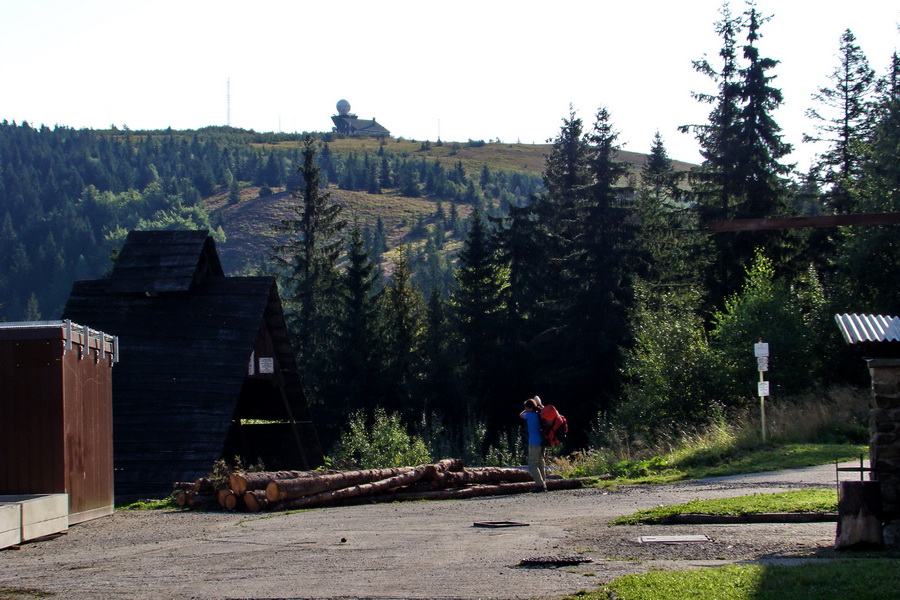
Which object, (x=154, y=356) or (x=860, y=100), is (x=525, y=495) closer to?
(x=154, y=356)

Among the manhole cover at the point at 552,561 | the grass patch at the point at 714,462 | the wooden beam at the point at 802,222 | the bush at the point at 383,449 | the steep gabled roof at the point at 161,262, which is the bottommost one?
the bush at the point at 383,449

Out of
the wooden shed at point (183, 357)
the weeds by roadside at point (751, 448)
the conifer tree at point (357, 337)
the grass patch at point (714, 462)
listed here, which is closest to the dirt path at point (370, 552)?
the grass patch at point (714, 462)

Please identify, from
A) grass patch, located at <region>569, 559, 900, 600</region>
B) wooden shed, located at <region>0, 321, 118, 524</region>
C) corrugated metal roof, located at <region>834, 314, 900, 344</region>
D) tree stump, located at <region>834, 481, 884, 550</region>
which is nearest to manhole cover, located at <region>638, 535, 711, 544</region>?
tree stump, located at <region>834, 481, 884, 550</region>

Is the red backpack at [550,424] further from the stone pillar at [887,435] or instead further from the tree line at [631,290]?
the tree line at [631,290]

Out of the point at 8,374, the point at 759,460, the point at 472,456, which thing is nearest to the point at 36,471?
the point at 8,374

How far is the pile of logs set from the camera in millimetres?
16469

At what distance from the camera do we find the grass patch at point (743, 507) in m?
13.0

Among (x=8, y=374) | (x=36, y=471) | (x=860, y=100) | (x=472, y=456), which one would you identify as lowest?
(x=472, y=456)

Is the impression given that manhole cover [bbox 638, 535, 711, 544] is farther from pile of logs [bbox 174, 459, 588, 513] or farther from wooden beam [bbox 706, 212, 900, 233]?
pile of logs [bbox 174, 459, 588, 513]

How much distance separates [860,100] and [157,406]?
44705 mm

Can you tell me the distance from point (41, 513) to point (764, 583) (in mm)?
9145

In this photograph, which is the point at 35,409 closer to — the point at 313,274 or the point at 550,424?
the point at 550,424

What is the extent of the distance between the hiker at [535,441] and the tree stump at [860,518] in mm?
8137

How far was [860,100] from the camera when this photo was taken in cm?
5450
